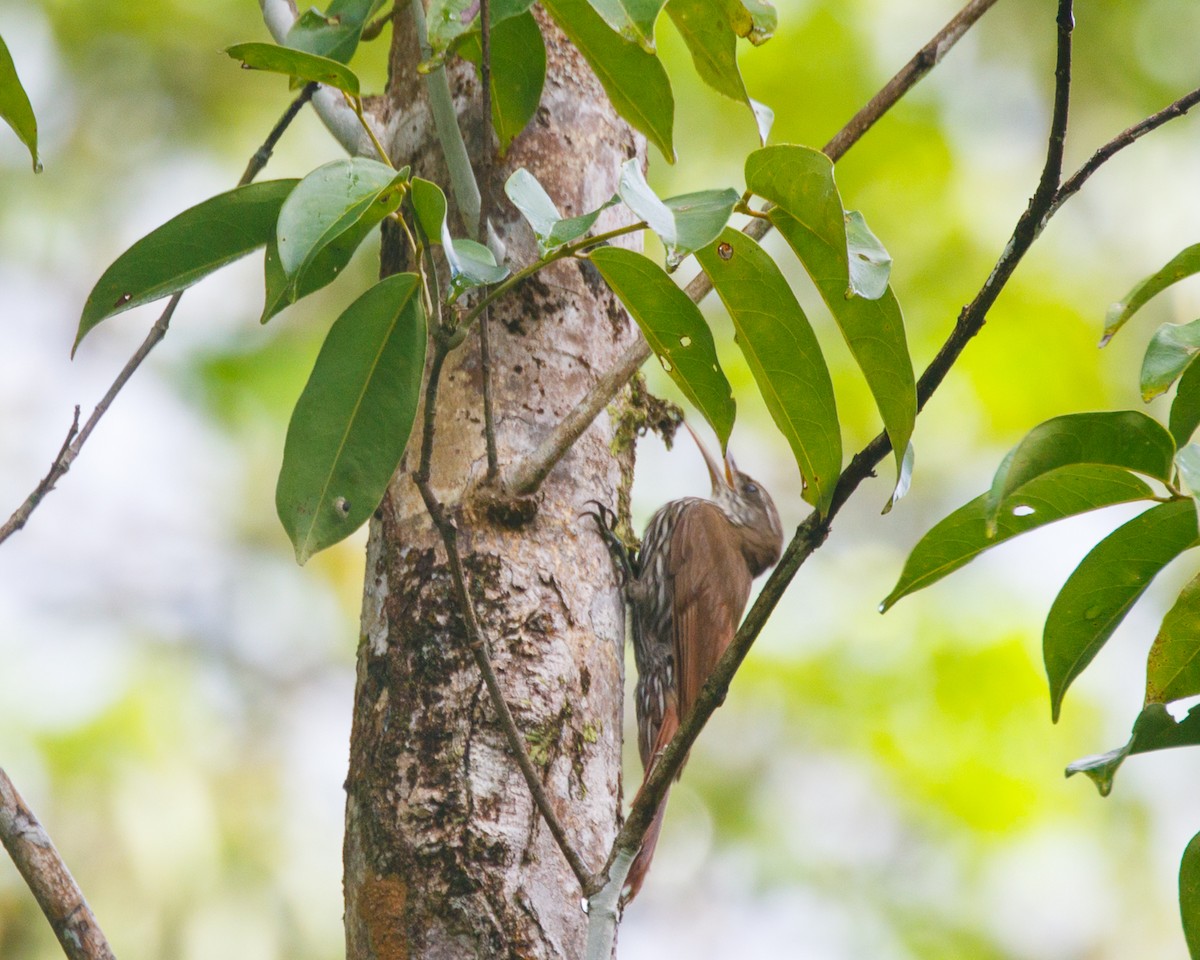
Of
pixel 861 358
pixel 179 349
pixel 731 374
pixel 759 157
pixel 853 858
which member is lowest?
pixel 861 358

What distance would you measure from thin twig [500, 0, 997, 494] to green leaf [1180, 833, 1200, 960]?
32.7 inches

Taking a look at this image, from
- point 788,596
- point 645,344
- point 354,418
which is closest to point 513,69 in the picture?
point 645,344

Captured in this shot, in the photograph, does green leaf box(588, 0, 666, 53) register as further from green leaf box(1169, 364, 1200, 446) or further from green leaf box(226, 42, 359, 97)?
green leaf box(1169, 364, 1200, 446)

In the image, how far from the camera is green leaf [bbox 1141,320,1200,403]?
1.22 meters

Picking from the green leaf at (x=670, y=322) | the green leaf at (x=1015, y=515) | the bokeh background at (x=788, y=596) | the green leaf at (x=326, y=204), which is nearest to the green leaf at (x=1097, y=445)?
the green leaf at (x=1015, y=515)

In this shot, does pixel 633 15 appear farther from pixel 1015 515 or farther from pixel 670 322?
pixel 1015 515

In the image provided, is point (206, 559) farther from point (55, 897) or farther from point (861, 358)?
point (861, 358)

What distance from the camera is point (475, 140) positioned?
75.4 inches

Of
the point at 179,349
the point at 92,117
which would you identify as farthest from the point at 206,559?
the point at 92,117

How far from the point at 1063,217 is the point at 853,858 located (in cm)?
334

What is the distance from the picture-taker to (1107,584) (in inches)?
50.5

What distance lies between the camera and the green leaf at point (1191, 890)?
126 centimetres

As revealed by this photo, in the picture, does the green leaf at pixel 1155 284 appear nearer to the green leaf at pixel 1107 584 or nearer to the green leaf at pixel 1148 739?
the green leaf at pixel 1107 584

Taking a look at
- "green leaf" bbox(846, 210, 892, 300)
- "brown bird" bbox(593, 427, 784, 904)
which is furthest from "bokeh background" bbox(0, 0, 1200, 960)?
"green leaf" bbox(846, 210, 892, 300)
